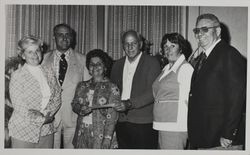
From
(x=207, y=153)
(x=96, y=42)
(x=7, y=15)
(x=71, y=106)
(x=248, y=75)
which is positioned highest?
(x=7, y=15)

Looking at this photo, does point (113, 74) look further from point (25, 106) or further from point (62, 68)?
point (25, 106)

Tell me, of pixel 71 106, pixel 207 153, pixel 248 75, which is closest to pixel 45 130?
pixel 71 106

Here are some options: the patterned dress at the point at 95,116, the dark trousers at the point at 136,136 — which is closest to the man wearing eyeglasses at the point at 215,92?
the dark trousers at the point at 136,136

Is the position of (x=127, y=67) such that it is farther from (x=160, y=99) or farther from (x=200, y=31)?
(x=200, y=31)

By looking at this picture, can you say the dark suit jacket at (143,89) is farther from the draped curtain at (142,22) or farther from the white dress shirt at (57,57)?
the white dress shirt at (57,57)

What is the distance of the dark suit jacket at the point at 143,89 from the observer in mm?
2861

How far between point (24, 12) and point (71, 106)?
77 cm

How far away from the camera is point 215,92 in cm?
278

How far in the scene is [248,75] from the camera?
2.85 meters

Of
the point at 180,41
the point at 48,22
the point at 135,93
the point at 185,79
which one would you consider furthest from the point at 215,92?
the point at 48,22

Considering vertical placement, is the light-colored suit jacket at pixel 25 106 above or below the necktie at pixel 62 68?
below

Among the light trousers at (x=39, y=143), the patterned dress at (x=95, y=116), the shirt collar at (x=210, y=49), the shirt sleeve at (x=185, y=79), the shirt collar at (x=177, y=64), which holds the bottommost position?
the light trousers at (x=39, y=143)

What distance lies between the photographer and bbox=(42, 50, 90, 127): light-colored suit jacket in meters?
2.88

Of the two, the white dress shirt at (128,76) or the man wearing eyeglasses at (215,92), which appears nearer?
the man wearing eyeglasses at (215,92)
